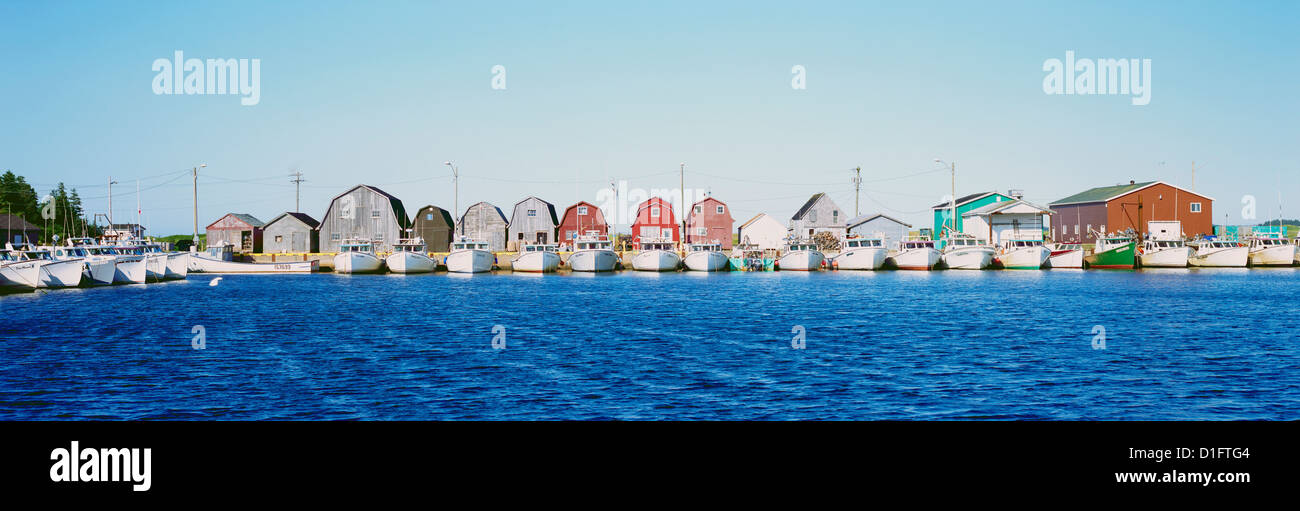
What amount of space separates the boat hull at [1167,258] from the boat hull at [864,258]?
94.3ft

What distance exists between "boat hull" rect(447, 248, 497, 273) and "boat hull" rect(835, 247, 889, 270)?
1559 inches

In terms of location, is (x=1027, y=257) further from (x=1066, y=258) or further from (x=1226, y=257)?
(x=1226, y=257)

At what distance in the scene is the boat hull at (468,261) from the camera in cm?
9488

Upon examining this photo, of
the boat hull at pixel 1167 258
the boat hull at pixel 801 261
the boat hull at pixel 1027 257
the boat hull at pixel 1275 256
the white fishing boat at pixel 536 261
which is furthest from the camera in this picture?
the boat hull at pixel 1275 256

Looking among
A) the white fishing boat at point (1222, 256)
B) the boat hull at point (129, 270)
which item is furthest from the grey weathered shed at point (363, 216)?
the white fishing boat at point (1222, 256)

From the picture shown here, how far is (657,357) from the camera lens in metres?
30.0

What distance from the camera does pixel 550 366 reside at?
28.2 m

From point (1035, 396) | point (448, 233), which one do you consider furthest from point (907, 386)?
point (448, 233)

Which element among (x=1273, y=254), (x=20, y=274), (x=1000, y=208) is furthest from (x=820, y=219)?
(x=20, y=274)

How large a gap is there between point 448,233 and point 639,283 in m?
48.0

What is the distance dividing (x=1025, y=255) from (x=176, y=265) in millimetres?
88785

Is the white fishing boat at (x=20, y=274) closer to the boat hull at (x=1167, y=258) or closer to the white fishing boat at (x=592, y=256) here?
the white fishing boat at (x=592, y=256)
